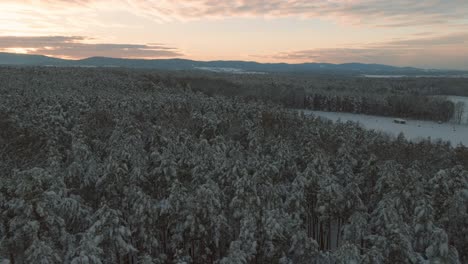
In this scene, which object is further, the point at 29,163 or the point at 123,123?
the point at 123,123

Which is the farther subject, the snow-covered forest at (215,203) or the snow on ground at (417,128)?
the snow on ground at (417,128)

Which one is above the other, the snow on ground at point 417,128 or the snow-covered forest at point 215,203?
the snow-covered forest at point 215,203

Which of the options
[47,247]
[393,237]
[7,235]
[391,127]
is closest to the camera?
[47,247]

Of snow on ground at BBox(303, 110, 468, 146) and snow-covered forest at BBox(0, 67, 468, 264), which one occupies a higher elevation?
snow-covered forest at BBox(0, 67, 468, 264)

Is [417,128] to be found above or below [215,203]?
below

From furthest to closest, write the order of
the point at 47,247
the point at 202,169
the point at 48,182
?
the point at 202,169, the point at 48,182, the point at 47,247

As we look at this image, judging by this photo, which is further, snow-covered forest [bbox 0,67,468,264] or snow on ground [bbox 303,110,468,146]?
snow on ground [bbox 303,110,468,146]

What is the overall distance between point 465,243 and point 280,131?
31521 millimetres

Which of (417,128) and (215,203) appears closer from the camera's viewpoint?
(215,203)

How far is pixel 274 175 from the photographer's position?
1139 inches

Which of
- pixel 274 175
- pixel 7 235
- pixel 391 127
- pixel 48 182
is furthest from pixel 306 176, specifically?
pixel 391 127

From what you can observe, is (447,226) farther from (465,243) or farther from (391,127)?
(391,127)

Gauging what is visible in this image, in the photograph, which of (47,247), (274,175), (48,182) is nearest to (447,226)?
(274,175)

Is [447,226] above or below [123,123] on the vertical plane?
below
